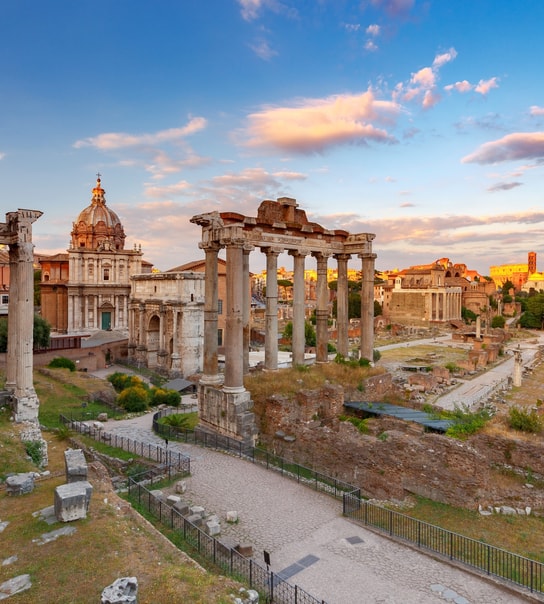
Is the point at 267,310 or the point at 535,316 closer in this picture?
the point at 267,310

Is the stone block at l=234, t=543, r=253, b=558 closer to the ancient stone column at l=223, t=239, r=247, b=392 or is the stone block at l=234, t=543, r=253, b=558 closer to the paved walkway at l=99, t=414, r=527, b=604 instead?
the paved walkway at l=99, t=414, r=527, b=604

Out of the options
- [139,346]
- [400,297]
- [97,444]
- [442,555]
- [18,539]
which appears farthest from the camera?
[400,297]

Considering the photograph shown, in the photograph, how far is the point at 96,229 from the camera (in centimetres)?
5784

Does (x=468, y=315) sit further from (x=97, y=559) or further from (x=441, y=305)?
(x=97, y=559)

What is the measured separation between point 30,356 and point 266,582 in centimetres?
1167

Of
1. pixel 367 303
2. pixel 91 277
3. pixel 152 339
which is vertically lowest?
pixel 152 339

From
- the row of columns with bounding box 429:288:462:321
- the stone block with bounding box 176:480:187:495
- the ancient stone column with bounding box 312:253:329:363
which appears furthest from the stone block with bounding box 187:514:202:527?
the row of columns with bounding box 429:288:462:321

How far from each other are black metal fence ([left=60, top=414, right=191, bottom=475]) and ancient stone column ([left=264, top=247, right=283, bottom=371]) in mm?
6148

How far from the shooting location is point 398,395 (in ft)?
72.1

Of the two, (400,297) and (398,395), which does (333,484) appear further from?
(400,297)

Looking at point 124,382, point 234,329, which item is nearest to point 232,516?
point 234,329

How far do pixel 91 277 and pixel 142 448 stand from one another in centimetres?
4058

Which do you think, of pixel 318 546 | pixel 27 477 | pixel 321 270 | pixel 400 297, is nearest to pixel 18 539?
pixel 27 477

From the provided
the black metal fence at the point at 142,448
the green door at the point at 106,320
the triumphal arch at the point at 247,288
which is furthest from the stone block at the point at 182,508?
the green door at the point at 106,320
